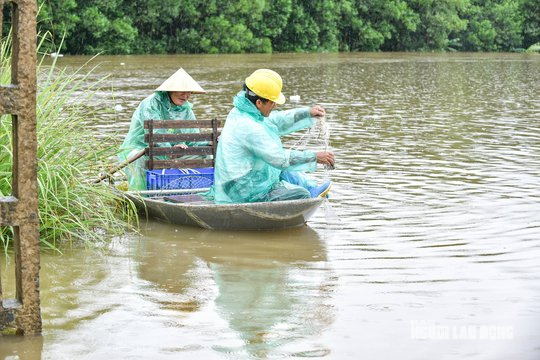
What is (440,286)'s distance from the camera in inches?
274

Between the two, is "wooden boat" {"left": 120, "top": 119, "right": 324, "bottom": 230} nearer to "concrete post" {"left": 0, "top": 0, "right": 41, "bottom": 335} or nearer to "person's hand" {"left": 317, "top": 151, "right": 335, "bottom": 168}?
"person's hand" {"left": 317, "top": 151, "right": 335, "bottom": 168}

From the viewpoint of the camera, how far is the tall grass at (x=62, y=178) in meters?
7.69

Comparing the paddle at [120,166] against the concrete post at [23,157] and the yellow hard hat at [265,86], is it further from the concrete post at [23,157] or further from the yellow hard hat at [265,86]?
the concrete post at [23,157]

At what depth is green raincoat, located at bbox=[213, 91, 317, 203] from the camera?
330 inches

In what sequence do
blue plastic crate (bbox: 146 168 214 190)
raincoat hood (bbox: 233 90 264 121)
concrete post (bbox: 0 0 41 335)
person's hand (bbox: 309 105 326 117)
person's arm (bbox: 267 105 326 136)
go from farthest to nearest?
blue plastic crate (bbox: 146 168 214 190)
person's arm (bbox: 267 105 326 136)
person's hand (bbox: 309 105 326 117)
raincoat hood (bbox: 233 90 264 121)
concrete post (bbox: 0 0 41 335)

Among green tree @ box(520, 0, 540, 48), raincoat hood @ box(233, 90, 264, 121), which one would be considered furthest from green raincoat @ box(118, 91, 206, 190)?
green tree @ box(520, 0, 540, 48)

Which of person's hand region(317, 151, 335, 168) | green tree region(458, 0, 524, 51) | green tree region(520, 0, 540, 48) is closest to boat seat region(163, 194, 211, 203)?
person's hand region(317, 151, 335, 168)

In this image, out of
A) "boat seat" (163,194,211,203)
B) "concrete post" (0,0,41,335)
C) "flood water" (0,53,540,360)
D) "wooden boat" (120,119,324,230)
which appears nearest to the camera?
"concrete post" (0,0,41,335)

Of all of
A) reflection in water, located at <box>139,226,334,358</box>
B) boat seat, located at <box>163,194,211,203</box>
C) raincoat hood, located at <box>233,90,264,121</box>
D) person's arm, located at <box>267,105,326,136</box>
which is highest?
raincoat hood, located at <box>233,90,264,121</box>

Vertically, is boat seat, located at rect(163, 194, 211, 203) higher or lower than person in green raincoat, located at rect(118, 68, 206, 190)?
lower

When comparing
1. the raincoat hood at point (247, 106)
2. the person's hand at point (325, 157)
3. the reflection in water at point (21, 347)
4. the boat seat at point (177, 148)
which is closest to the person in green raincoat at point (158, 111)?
the boat seat at point (177, 148)

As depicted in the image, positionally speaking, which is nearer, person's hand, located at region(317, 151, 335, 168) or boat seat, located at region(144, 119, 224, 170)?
person's hand, located at region(317, 151, 335, 168)

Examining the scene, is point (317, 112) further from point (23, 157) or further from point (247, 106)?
point (23, 157)

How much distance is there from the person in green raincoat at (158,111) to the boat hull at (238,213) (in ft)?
2.63
